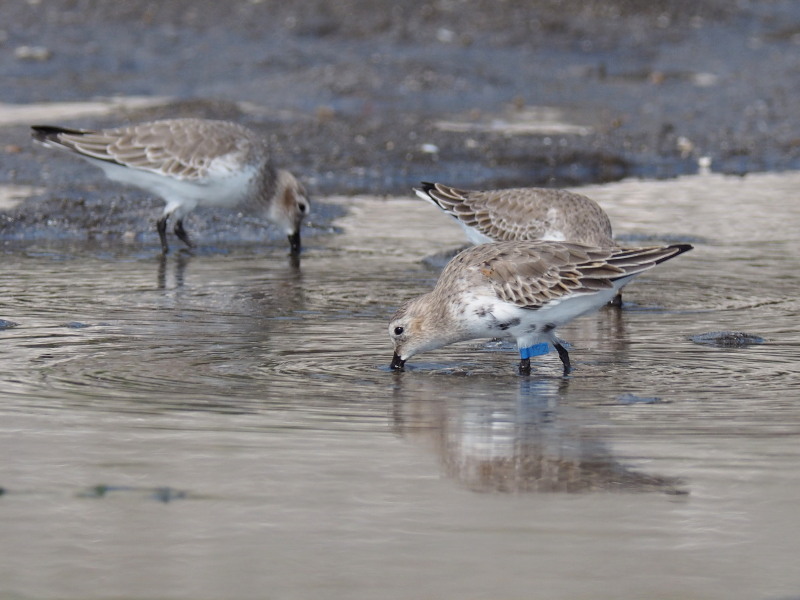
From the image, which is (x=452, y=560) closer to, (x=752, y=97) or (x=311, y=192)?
(x=311, y=192)

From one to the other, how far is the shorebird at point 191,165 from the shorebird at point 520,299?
454 centimetres

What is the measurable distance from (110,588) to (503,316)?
3660 mm

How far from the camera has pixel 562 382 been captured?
7.36 m

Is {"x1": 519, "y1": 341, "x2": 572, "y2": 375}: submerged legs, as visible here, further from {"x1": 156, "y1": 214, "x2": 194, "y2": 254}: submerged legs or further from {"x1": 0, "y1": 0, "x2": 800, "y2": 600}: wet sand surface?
{"x1": 156, "y1": 214, "x2": 194, "y2": 254}: submerged legs

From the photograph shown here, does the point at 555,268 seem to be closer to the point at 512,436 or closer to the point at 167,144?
the point at 512,436

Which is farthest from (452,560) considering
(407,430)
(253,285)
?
(253,285)

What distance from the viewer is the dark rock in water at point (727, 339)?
27.0 feet

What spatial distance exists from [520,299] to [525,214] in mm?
2802

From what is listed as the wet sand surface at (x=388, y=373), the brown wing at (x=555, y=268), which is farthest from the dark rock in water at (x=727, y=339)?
the brown wing at (x=555, y=268)

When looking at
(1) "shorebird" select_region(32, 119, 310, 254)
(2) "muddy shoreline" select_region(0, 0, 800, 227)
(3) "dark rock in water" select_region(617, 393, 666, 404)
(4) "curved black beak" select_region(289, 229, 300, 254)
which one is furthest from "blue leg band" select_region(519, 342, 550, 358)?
(2) "muddy shoreline" select_region(0, 0, 800, 227)

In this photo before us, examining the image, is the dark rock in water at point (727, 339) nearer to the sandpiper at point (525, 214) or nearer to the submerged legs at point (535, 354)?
the submerged legs at point (535, 354)

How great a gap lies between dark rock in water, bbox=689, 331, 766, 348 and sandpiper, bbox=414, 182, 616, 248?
4.20ft

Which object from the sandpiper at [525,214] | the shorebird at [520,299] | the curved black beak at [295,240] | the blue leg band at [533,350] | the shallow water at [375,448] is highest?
the sandpiper at [525,214]

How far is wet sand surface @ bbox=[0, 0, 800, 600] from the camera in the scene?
4688 mm
